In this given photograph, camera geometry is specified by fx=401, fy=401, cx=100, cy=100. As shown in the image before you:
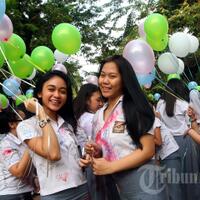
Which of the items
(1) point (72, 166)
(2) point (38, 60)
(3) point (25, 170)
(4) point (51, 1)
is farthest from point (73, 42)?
(4) point (51, 1)

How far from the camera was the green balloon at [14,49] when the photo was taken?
13.2 feet

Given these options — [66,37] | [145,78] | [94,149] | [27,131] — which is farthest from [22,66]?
[94,149]

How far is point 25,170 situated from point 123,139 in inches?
39.6

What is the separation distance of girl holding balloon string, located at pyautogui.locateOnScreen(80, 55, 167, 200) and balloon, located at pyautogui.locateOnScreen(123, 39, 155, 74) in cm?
183

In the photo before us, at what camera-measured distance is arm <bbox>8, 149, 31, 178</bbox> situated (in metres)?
2.92

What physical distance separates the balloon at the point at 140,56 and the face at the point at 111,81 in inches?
72.5

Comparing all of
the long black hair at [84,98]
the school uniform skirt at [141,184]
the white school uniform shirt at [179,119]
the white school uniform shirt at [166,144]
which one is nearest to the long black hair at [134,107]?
the school uniform skirt at [141,184]

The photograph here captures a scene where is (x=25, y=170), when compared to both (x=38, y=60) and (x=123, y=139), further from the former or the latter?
(x=38, y=60)

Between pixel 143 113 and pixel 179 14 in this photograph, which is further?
pixel 179 14

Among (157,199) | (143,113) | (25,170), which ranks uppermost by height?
(143,113)

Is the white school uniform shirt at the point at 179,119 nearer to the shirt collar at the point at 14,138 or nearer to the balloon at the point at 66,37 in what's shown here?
the balloon at the point at 66,37

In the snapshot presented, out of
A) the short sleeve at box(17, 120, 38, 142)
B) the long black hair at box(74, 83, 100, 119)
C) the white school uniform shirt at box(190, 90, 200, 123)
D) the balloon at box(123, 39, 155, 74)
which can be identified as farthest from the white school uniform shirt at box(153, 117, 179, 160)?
the short sleeve at box(17, 120, 38, 142)

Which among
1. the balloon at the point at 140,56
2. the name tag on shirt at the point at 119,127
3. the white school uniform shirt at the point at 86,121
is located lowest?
the name tag on shirt at the point at 119,127

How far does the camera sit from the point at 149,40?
4.79 m
